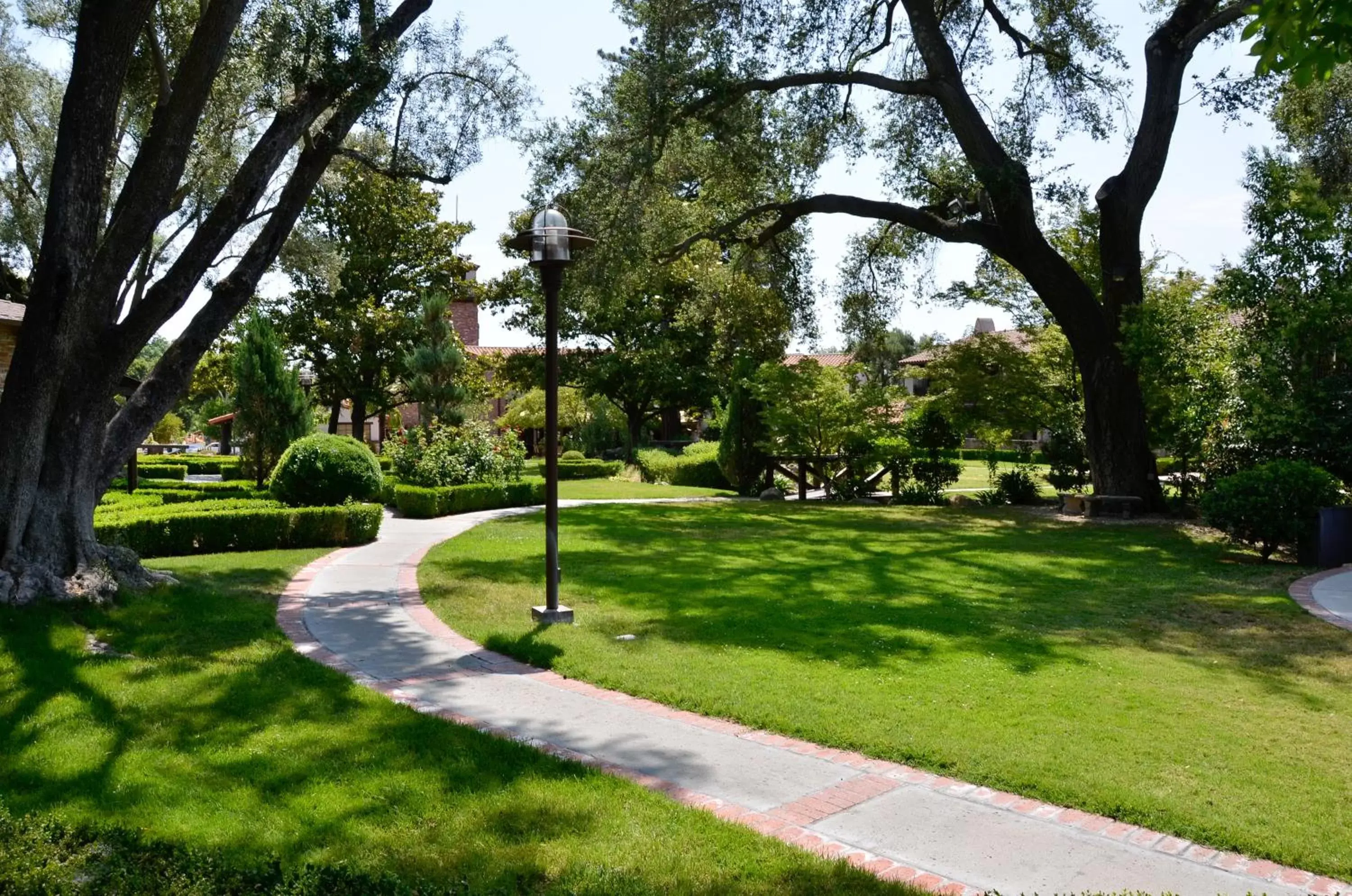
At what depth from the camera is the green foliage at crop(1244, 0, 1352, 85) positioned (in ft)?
13.6

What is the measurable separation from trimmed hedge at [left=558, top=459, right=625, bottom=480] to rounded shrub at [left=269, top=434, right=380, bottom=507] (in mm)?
14041

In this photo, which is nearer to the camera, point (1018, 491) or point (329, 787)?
point (329, 787)

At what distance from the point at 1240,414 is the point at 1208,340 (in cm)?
208

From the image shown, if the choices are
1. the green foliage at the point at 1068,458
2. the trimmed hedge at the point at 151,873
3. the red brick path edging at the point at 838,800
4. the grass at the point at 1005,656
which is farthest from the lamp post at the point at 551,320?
the green foliage at the point at 1068,458

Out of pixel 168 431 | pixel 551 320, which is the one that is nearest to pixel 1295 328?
pixel 551 320

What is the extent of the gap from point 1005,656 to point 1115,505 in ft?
40.6

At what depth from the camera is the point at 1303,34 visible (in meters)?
4.28

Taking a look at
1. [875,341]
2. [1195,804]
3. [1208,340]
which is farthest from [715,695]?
[875,341]

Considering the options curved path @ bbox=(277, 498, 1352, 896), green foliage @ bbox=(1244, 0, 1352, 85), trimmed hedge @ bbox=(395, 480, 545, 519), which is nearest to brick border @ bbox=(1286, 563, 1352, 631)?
curved path @ bbox=(277, 498, 1352, 896)

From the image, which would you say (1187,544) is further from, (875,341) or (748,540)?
(875,341)

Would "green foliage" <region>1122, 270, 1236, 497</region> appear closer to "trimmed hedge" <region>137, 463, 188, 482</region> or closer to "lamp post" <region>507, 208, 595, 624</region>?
"lamp post" <region>507, 208, 595, 624</region>

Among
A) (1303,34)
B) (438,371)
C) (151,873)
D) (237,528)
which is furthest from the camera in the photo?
(438,371)

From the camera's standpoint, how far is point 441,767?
490cm

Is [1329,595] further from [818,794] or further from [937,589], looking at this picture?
[818,794]
